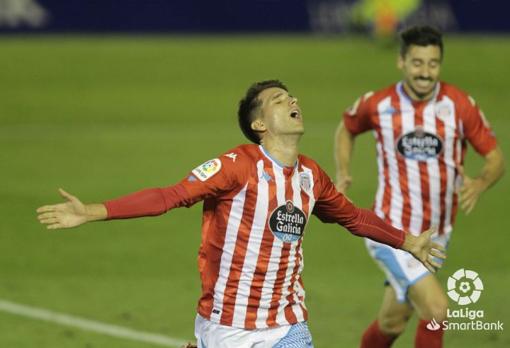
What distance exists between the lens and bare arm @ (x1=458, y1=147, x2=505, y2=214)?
828 cm

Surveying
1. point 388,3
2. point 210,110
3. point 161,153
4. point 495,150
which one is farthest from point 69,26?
point 495,150

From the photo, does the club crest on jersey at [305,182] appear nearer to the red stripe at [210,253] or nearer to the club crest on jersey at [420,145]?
the red stripe at [210,253]

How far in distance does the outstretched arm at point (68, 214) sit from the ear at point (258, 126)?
3.82ft

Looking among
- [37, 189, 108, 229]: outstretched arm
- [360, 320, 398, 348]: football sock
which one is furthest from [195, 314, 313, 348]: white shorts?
[360, 320, 398, 348]: football sock

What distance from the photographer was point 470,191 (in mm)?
8336

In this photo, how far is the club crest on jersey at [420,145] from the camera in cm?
846

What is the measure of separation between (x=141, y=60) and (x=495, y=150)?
20810mm

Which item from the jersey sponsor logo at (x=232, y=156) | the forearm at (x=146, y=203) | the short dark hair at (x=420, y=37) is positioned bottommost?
the forearm at (x=146, y=203)

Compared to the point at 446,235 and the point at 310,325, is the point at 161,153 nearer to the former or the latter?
the point at 310,325

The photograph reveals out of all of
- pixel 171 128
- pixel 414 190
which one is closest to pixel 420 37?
pixel 414 190

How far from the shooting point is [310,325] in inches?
383

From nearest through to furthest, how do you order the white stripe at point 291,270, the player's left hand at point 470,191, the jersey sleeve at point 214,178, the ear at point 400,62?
1. the jersey sleeve at point 214,178
2. the white stripe at point 291,270
3. the player's left hand at point 470,191
4. the ear at point 400,62

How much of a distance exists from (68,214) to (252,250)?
112 cm

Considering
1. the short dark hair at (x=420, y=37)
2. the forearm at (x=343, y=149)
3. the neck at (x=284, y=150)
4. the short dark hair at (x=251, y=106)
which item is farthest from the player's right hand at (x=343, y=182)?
the neck at (x=284, y=150)
